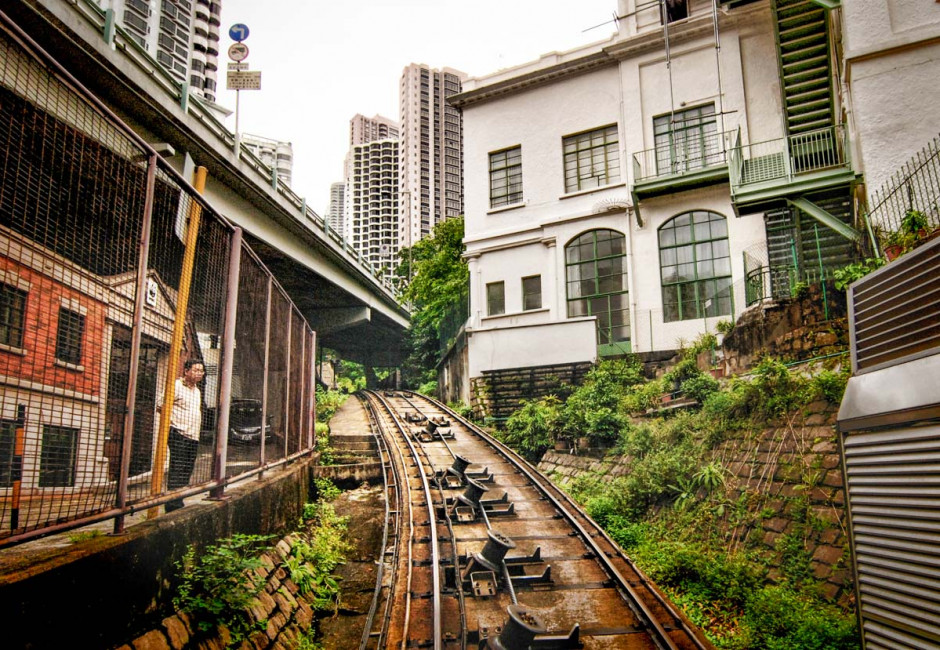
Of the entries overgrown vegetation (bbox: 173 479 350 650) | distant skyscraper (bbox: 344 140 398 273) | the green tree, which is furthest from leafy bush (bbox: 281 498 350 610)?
distant skyscraper (bbox: 344 140 398 273)

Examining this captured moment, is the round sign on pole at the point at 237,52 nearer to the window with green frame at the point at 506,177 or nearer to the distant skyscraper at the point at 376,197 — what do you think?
the window with green frame at the point at 506,177

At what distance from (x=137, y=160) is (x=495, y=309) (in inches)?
705

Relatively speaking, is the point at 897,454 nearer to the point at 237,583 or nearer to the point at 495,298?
the point at 237,583

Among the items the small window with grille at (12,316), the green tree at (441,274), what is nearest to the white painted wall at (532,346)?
the green tree at (441,274)

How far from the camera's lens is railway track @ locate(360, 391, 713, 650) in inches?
204

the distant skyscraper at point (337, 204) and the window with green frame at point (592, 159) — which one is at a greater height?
the distant skyscraper at point (337, 204)

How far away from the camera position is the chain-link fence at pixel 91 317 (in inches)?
115

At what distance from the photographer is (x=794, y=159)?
1511 cm

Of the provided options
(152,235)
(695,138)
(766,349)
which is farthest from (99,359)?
(695,138)

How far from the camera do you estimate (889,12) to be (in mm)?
11492

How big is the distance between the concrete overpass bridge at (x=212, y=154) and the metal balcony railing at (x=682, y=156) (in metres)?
11.0

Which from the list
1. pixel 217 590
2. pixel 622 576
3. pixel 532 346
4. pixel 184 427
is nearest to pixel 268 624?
pixel 217 590

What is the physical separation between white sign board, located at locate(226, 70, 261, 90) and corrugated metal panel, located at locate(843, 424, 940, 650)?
19.9 m

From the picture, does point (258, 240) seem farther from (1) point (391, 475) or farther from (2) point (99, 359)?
(2) point (99, 359)
